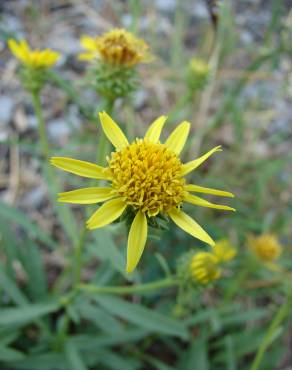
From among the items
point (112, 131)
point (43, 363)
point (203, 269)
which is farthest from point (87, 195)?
point (43, 363)

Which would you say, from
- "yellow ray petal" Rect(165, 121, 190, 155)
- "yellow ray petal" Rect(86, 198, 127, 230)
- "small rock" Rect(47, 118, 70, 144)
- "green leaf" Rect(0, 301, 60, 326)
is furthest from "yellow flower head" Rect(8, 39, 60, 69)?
"small rock" Rect(47, 118, 70, 144)

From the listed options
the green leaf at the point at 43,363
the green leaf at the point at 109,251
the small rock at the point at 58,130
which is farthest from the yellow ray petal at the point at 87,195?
the small rock at the point at 58,130

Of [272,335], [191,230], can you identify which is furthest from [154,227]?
[272,335]

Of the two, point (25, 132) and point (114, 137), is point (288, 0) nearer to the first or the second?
point (25, 132)

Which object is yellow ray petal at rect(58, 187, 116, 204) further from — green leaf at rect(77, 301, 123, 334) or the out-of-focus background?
green leaf at rect(77, 301, 123, 334)

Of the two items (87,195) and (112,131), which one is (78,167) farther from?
(112,131)
